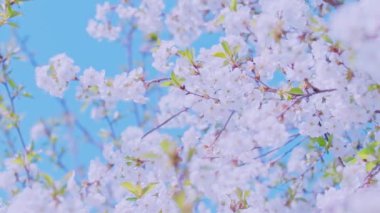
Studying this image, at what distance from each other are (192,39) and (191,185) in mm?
3102

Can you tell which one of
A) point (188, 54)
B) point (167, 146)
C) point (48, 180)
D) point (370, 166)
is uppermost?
point (188, 54)

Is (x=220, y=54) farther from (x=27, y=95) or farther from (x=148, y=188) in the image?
(x=27, y=95)

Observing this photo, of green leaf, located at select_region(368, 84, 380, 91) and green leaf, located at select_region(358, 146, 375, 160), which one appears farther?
green leaf, located at select_region(358, 146, 375, 160)

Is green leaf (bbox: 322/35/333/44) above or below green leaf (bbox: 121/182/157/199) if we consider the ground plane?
above

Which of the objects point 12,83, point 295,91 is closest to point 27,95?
point 12,83

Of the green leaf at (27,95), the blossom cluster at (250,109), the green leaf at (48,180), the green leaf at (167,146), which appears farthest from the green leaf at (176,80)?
the green leaf at (27,95)

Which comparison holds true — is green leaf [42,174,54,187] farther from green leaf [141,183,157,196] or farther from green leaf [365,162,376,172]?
green leaf [365,162,376,172]

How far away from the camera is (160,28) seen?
617 centimetres

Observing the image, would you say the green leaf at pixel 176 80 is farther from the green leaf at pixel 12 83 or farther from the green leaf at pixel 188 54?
the green leaf at pixel 12 83

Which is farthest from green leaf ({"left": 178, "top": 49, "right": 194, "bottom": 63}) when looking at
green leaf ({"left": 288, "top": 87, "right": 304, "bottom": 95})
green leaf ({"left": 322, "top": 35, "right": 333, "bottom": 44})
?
green leaf ({"left": 322, "top": 35, "right": 333, "bottom": 44})

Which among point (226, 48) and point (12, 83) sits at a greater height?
point (12, 83)

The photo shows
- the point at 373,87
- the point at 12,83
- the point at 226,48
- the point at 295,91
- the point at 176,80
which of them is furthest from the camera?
the point at 12,83

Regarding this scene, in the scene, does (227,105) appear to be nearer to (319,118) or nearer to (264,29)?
(319,118)

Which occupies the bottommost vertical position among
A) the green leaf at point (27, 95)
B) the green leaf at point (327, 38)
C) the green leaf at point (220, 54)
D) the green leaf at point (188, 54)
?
the green leaf at point (327, 38)
